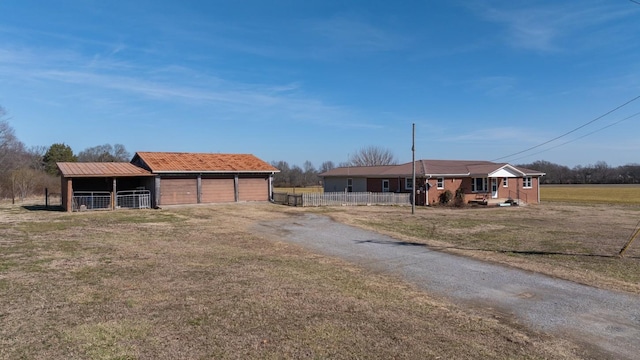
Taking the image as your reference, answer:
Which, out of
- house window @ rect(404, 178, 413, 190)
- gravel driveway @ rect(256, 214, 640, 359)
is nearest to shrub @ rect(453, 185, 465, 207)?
house window @ rect(404, 178, 413, 190)

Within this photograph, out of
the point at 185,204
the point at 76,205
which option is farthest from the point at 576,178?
the point at 76,205

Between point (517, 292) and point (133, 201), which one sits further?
point (133, 201)

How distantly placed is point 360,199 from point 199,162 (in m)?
13.5

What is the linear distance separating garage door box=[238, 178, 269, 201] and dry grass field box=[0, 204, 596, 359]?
18817 mm

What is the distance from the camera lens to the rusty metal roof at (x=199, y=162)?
29709mm

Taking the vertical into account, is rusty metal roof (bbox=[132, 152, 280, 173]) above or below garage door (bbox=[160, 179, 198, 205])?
above

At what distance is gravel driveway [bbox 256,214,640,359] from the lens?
6129 mm

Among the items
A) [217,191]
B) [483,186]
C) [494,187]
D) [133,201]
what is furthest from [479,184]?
[133,201]

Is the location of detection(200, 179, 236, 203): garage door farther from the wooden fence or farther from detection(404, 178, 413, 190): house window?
detection(404, 178, 413, 190): house window

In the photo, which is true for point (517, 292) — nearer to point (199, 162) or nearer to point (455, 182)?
point (199, 162)

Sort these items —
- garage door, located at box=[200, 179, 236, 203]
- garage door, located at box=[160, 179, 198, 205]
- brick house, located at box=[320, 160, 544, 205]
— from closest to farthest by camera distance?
1. garage door, located at box=[160, 179, 198, 205]
2. garage door, located at box=[200, 179, 236, 203]
3. brick house, located at box=[320, 160, 544, 205]

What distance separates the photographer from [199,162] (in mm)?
31938

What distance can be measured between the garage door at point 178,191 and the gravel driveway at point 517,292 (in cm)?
1764

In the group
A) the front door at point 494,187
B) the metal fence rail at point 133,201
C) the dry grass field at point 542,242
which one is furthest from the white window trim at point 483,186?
the metal fence rail at point 133,201
